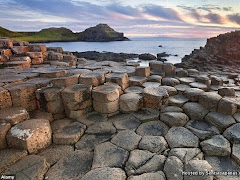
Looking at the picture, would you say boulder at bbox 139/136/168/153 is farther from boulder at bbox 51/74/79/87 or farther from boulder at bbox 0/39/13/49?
boulder at bbox 0/39/13/49

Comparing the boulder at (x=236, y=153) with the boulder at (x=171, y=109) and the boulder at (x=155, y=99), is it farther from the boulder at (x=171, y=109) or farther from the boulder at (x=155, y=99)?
the boulder at (x=155, y=99)

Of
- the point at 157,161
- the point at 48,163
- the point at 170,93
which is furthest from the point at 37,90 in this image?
the point at 170,93

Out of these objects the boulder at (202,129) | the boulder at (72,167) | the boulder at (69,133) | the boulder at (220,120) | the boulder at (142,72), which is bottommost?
the boulder at (72,167)

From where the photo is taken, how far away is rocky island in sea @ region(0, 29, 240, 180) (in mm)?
2586

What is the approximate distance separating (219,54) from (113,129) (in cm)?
1700

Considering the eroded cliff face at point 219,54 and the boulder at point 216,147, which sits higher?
the eroded cliff face at point 219,54

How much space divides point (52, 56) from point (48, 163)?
612cm

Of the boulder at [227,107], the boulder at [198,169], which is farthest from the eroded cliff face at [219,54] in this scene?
the boulder at [198,169]

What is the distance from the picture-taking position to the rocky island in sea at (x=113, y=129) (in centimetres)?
259

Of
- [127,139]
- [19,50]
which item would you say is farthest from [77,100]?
[19,50]

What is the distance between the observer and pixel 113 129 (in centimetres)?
363

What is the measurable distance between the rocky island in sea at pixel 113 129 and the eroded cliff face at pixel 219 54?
9405 millimetres

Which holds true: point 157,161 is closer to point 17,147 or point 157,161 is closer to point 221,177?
point 221,177

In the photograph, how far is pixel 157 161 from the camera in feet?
8.73
